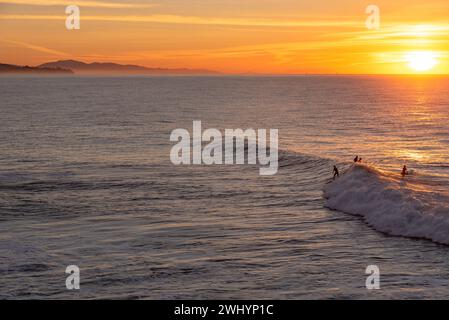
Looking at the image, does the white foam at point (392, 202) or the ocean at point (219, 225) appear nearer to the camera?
the ocean at point (219, 225)

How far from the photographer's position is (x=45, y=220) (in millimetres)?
32219

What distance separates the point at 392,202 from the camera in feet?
119

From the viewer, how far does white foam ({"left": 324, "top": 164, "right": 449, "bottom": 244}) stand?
31078 mm

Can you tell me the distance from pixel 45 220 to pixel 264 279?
14.4 m

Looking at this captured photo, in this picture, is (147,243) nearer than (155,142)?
Yes

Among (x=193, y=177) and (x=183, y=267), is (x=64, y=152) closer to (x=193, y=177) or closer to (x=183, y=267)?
(x=193, y=177)

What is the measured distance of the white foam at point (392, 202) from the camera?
31078mm

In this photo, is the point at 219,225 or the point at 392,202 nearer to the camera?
the point at 219,225

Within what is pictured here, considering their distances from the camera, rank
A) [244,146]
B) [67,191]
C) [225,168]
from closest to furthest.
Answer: [67,191]
[225,168]
[244,146]

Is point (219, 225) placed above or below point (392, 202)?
below

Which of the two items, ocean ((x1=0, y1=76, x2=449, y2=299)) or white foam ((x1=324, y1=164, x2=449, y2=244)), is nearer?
ocean ((x1=0, y1=76, x2=449, y2=299))

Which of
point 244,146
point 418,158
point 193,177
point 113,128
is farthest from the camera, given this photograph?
point 113,128
